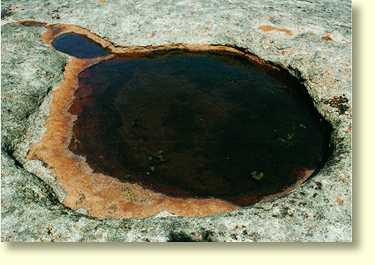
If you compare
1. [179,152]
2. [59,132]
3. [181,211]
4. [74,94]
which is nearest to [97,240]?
[181,211]

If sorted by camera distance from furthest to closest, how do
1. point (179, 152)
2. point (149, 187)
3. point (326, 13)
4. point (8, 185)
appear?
1. point (326, 13)
2. point (179, 152)
3. point (149, 187)
4. point (8, 185)

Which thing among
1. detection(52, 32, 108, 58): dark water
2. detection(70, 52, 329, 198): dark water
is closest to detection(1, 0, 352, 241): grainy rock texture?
detection(52, 32, 108, 58): dark water

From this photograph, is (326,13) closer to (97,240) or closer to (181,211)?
(181,211)

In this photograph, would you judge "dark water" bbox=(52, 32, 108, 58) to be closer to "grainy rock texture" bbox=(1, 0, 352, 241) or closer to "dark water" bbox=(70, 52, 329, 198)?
"grainy rock texture" bbox=(1, 0, 352, 241)

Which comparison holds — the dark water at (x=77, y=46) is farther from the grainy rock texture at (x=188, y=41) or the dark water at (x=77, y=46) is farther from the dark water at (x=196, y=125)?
the dark water at (x=196, y=125)

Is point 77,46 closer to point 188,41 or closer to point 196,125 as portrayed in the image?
point 188,41
